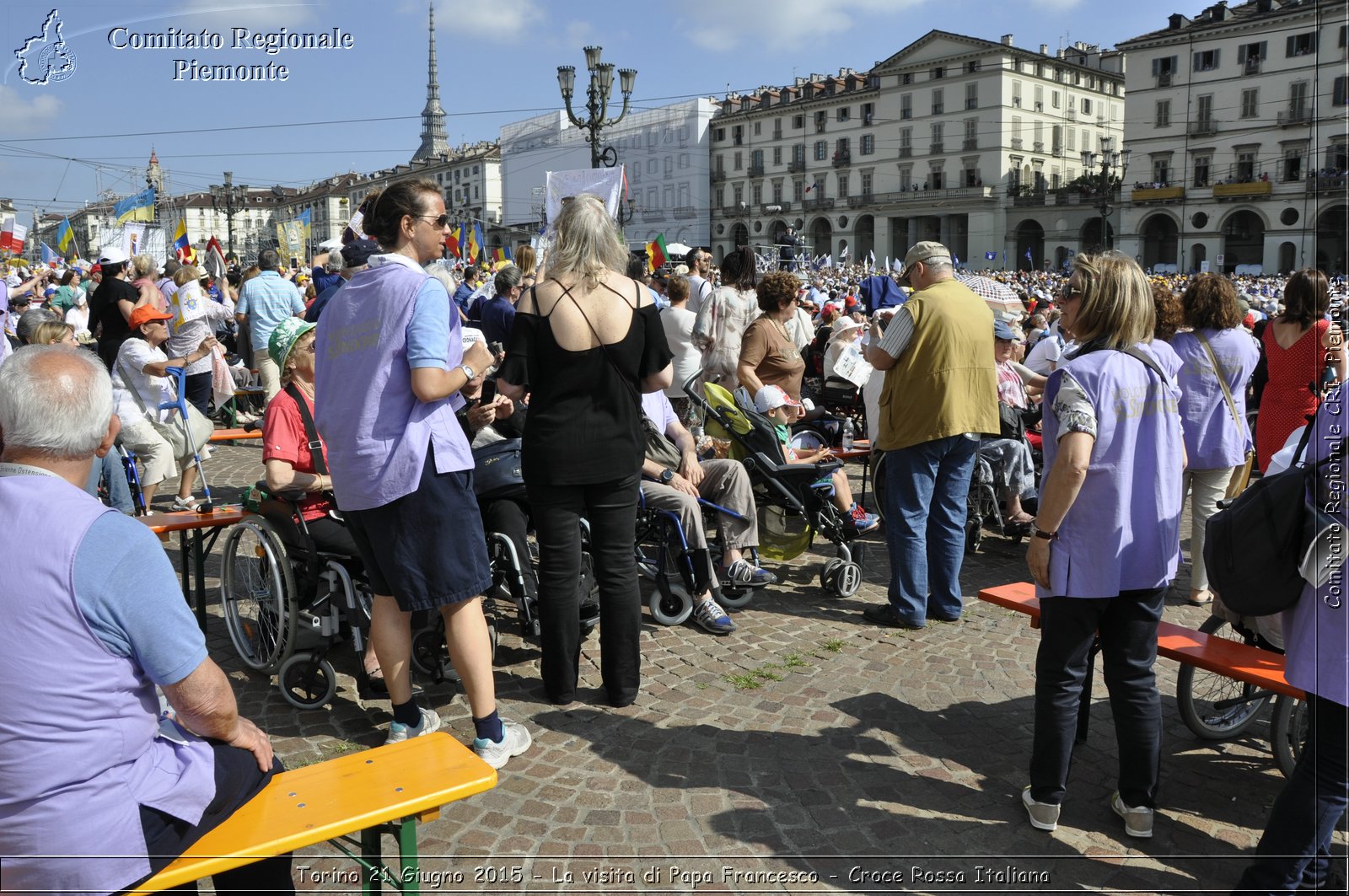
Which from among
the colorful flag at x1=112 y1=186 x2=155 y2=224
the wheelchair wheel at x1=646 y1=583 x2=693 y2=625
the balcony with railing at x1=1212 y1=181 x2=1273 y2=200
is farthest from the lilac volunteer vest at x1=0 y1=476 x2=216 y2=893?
the balcony with railing at x1=1212 y1=181 x2=1273 y2=200

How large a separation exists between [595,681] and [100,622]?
9.04 feet

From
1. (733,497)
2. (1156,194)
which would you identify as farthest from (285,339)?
(1156,194)

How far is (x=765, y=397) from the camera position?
6.13 metres

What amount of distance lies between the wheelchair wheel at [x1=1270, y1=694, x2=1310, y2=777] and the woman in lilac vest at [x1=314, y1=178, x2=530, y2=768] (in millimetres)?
2844

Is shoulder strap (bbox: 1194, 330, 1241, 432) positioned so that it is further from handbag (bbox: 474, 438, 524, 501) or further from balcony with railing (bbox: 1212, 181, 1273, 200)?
balcony with railing (bbox: 1212, 181, 1273, 200)

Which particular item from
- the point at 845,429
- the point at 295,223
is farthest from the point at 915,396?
the point at 295,223

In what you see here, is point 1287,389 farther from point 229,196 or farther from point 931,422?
point 229,196

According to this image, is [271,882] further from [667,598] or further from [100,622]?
[667,598]

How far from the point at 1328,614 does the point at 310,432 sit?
12.9 feet

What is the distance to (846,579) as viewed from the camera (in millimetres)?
5625

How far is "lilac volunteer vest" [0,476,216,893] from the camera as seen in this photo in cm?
183

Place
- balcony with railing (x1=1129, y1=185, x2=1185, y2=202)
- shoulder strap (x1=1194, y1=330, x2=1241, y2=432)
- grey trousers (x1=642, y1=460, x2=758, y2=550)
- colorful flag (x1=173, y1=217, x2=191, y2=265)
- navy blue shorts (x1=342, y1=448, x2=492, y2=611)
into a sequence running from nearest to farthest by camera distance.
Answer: navy blue shorts (x1=342, y1=448, x2=492, y2=611) < grey trousers (x1=642, y1=460, x2=758, y2=550) < shoulder strap (x1=1194, y1=330, x2=1241, y2=432) < colorful flag (x1=173, y1=217, x2=191, y2=265) < balcony with railing (x1=1129, y1=185, x2=1185, y2=202)

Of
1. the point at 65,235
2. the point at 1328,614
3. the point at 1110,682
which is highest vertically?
the point at 65,235

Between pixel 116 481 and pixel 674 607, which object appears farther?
pixel 116 481
